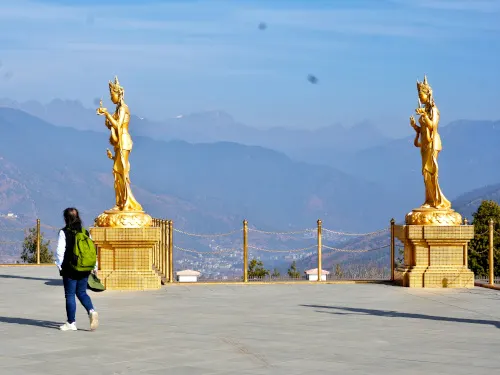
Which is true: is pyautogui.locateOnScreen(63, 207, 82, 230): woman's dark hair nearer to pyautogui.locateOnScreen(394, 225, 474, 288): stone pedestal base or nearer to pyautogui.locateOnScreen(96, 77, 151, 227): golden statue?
pyautogui.locateOnScreen(96, 77, 151, 227): golden statue

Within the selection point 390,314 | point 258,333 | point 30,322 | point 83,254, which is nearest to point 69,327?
point 83,254

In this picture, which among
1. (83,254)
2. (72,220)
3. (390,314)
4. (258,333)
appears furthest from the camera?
(390,314)

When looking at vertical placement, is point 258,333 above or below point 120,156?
below

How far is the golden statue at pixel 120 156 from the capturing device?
19.3m

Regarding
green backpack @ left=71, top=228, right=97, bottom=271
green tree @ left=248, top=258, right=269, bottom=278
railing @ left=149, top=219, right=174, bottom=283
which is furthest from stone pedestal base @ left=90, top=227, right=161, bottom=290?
green tree @ left=248, top=258, right=269, bottom=278

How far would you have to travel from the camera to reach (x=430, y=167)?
20.0 meters

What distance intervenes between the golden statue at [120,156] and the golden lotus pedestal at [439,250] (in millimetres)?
4831

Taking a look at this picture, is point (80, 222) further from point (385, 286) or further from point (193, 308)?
point (385, 286)

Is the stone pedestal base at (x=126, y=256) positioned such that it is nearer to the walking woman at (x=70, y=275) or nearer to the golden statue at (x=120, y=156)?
the golden statue at (x=120, y=156)

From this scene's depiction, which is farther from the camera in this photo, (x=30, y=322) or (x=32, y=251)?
(x=32, y=251)

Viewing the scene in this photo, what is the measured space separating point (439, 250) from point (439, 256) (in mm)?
114

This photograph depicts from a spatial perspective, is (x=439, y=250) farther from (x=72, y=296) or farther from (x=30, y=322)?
(x=72, y=296)

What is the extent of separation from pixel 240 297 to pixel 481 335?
6017 millimetres

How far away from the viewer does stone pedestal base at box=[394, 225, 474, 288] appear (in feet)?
64.7
